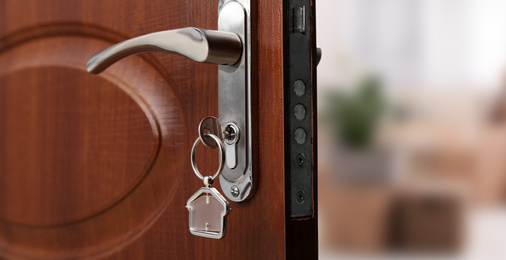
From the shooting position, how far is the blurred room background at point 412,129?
1.56 meters

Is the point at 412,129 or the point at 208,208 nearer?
the point at 208,208

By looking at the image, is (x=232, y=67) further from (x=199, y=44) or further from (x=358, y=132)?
(x=358, y=132)

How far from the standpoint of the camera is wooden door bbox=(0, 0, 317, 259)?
326 millimetres

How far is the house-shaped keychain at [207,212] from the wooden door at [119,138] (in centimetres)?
1

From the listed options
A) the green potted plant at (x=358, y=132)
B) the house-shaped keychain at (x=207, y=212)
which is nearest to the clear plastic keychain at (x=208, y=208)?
the house-shaped keychain at (x=207, y=212)

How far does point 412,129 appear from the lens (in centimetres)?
171

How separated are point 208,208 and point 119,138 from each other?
11 centimetres

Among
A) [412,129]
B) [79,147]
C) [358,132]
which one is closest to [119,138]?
[79,147]

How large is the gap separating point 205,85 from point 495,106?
60.9 inches

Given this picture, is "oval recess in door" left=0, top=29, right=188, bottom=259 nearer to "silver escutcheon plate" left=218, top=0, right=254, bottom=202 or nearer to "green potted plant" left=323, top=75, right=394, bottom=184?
"silver escutcheon plate" left=218, top=0, right=254, bottom=202

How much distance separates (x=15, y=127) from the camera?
0.49 metres

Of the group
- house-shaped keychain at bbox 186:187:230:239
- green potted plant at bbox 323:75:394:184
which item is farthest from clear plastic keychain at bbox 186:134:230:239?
green potted plant at bbox 323:75:394:184

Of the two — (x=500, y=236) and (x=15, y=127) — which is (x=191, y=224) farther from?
(x=500, y=236)

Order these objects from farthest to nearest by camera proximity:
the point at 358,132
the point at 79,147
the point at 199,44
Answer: the point at 358,132 → the point at 79,147 → the point at 199,44
